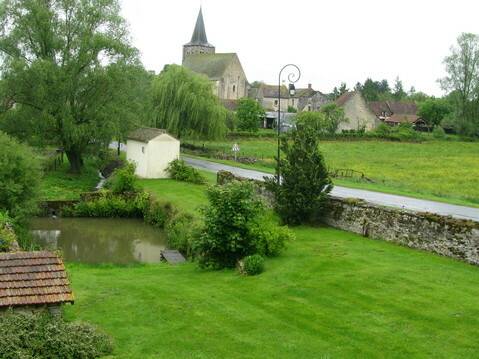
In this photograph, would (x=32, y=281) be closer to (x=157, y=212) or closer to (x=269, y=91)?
(x=157, y=212)

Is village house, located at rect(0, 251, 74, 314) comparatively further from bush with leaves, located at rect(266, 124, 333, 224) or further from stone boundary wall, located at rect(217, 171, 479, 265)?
bush with leaves, located at rect(266, 124, 333, 224)

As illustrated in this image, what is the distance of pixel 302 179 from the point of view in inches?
865

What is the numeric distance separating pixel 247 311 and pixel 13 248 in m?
7.16

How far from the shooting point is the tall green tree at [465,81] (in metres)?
81.9

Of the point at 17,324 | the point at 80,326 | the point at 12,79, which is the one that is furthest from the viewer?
the point at 12,79

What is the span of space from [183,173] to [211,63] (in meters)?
67.9

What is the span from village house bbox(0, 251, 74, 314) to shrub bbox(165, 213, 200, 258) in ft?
35.4

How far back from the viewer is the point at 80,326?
11.0m

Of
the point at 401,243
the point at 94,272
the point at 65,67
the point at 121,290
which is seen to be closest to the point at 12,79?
the point at 65,67

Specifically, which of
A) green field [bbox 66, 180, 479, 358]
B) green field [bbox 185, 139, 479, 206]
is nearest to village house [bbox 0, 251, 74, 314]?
green field [bbox 66, 180, 479, 358]

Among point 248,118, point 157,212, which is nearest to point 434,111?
point 248,118

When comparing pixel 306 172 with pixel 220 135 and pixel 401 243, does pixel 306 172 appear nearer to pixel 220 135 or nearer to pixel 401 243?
pixel 401 243

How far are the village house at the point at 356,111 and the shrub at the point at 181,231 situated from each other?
2529 inches

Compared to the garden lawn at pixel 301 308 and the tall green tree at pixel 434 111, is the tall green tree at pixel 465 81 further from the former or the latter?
the garden lawn at pixel 301 308
